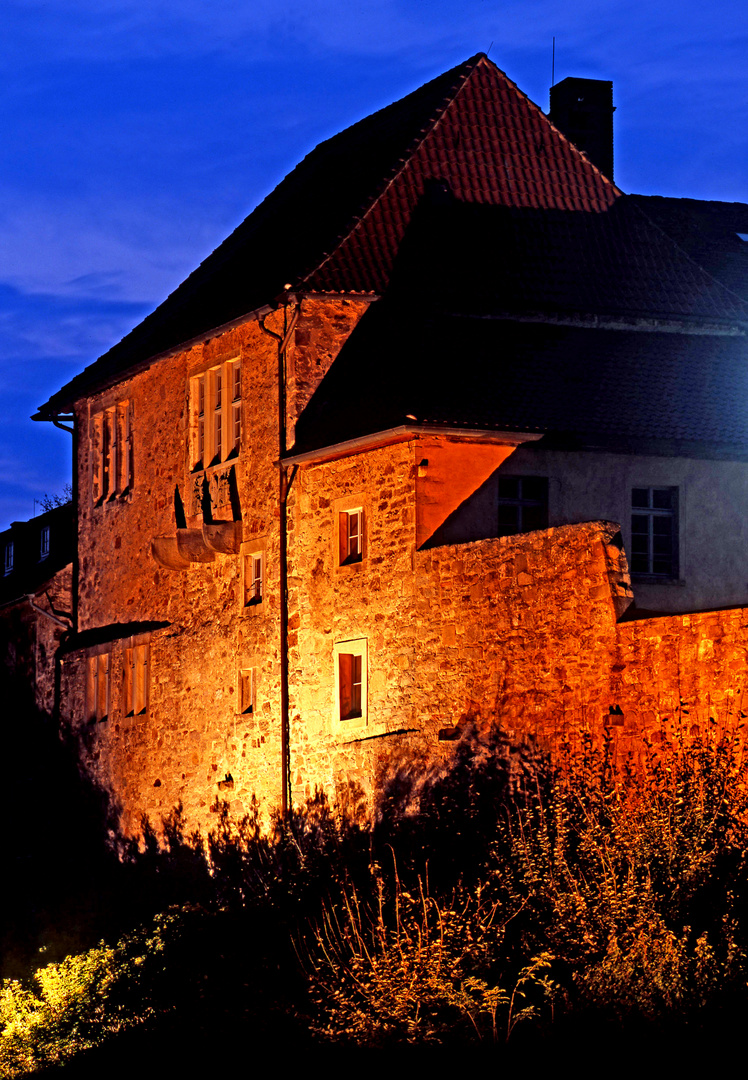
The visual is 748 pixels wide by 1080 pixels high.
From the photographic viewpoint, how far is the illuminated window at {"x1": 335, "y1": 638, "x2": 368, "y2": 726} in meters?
23.1

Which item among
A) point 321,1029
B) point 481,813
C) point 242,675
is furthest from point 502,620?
point 242,675

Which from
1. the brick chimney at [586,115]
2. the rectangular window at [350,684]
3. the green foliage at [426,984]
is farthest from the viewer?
the brick chimney at [586,115]

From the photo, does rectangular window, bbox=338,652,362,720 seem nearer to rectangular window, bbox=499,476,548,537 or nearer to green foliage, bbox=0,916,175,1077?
rectangular window, bbox=499,476,548,537


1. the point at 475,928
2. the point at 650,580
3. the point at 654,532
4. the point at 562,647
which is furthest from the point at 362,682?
the point at 475,928

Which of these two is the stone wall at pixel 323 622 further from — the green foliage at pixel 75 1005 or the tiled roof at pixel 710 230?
the tiled roof at pixel 710 230

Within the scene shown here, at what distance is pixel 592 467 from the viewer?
910 inches

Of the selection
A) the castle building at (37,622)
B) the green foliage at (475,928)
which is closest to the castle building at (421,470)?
the green foliage at (475,928)

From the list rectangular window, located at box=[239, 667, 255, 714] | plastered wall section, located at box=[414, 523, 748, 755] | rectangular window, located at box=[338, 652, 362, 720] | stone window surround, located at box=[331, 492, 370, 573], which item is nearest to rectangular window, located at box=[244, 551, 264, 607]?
rectangular window, located at box=[239, 667, 255, 714]

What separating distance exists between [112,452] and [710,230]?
33.5 ft

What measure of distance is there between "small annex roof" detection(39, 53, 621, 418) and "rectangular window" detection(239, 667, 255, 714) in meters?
4.86

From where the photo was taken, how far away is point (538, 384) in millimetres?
23516

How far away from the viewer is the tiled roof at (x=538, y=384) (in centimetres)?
2280

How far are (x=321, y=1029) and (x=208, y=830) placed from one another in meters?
11.0

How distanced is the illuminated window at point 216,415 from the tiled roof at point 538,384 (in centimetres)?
203
